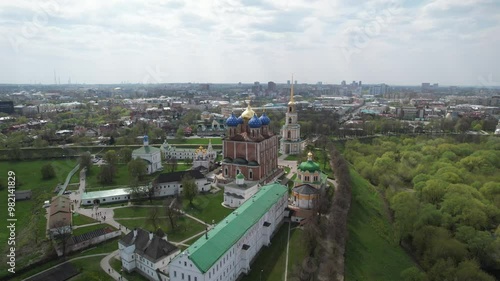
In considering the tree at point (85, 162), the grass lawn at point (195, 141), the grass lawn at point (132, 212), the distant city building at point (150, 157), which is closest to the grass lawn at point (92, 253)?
the grass lawn at point (132, 212)

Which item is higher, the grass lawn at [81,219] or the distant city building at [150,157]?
the distant city building at [150,157]

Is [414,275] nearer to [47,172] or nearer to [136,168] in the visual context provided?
[136,168]

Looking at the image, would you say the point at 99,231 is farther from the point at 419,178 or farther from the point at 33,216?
the point at 419,178

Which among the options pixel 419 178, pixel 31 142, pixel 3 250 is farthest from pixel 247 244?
pixel 31 142

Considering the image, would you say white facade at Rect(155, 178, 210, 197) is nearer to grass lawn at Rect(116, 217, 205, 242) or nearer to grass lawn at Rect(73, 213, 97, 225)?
grass lawn at Rect(116, 217, 205, 242)

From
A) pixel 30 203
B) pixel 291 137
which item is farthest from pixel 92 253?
pixel 291 137

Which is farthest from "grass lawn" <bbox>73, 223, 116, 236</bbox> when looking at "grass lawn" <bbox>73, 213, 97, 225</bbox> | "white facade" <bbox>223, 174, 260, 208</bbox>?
"white facade" <bbox>223, 174, 260, 208</bbox>

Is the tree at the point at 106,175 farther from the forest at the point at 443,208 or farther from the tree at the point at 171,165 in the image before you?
the forest at the point at 443,208
